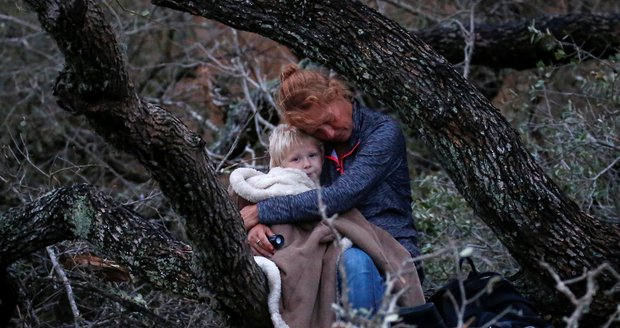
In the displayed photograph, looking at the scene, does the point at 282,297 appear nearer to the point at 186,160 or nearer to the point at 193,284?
the point at 193,284

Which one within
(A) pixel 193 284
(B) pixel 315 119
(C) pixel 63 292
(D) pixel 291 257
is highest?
(B) pixel 315 119

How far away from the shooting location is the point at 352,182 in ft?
12.7

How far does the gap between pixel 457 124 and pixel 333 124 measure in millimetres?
465

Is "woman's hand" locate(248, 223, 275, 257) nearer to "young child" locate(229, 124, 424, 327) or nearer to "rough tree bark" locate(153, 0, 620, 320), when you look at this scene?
"young child" locate(229, 124, 424, 327)

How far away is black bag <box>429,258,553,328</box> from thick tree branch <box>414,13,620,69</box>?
2235 millimetres

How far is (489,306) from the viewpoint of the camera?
152 inches

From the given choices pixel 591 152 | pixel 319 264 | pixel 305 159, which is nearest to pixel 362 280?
pixel 319 264

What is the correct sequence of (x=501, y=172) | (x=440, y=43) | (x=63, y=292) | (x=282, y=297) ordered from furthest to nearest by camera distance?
(x=440, y=43) → (x=63, y=292) → (x=501, y=172) → (x=282, y=297)

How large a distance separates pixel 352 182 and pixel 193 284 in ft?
2.17

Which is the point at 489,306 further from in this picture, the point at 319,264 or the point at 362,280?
the point at 319,264

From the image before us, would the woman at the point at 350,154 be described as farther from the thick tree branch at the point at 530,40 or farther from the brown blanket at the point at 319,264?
the thick tree branch at the point at 530,40

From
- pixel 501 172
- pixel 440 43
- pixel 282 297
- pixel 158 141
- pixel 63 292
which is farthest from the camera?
pixel 440 43


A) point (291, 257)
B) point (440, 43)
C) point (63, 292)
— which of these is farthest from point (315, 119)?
point (440, 43)

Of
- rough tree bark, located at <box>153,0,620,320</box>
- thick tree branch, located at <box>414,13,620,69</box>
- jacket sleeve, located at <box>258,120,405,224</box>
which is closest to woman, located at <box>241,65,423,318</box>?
jacket sleeve, located at <box>258,120,405,224</box>
